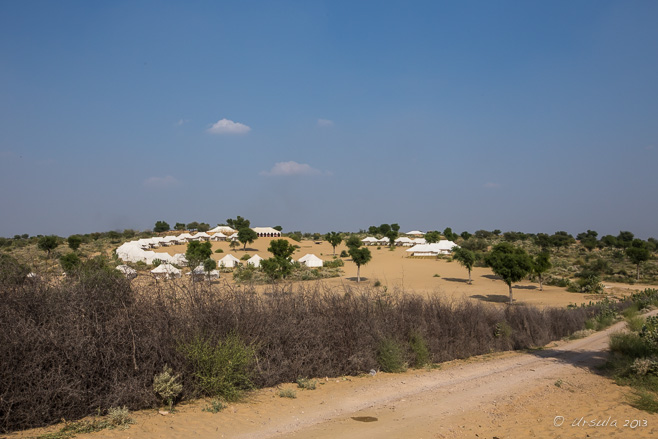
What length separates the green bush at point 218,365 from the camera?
8.72m

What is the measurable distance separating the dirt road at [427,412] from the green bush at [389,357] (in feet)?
1.16

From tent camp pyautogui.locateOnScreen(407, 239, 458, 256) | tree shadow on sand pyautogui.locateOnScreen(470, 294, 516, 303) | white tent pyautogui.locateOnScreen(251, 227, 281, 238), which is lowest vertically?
tree shadow on sand pyautogui.locateOnScreen(470, 294, 516, 303)

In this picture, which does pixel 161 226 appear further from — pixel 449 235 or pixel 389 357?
pixel 389 357

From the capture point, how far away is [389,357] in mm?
12547

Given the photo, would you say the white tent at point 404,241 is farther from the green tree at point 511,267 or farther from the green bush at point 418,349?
the green bush at point 418,349

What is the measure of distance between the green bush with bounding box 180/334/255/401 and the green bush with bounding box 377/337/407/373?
4.54 meters

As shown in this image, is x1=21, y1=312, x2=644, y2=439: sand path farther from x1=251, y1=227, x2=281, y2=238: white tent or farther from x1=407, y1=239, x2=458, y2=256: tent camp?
x1=251, y1=227, x2=281, y2=238: white tent

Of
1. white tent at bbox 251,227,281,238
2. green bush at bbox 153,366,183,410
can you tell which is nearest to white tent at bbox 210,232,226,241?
white tent at bbox 251,227,281,238

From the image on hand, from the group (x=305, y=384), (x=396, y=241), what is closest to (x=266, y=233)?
(x=396, y=241)

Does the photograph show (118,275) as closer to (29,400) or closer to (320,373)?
(29,400)

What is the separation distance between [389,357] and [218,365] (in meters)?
5.46

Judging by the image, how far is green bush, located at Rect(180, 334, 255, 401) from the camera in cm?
872

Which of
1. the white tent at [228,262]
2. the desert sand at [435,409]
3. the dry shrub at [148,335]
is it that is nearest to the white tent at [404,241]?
the white tent at [228,262]

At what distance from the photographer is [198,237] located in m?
88.6
